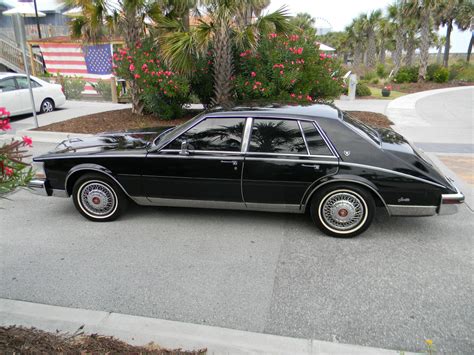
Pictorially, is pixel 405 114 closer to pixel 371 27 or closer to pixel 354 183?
pixel 354 183

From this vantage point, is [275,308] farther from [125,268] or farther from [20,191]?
[20,191]

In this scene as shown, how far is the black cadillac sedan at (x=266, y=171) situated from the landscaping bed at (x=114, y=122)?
530 cm

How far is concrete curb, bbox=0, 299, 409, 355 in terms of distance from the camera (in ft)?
9.09

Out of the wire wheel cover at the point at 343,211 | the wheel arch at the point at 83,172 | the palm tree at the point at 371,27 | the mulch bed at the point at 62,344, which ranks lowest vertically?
the mulch bed at the point at 62,344

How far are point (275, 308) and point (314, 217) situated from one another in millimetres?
1478

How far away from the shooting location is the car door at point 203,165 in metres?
4.51

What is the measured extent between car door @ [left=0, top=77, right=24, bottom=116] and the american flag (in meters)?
Answer: 7.48

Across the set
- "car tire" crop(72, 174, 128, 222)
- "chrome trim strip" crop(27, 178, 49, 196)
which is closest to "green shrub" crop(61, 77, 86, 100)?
"chrome trim strip" crop(27, 178, 49, 196)

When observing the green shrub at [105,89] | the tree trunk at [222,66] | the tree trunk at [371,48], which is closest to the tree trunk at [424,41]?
the tree trunk at [371,48]

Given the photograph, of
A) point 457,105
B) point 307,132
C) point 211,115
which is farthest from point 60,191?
point 457,105

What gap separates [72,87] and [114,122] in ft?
25.3

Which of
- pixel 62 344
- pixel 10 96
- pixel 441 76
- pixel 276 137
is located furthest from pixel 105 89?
pixel 441 76

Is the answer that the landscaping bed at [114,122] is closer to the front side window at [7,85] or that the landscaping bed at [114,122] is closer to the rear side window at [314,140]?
the front side window at [7,85]

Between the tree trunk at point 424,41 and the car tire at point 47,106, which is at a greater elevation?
the tree trunk at point 424,41
